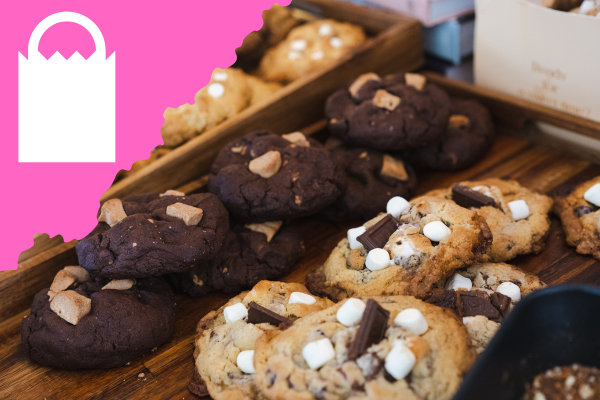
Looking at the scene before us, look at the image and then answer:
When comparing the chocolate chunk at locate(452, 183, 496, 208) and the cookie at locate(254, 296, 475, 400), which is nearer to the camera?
the cookie at locate(254, 296, 475, 400)

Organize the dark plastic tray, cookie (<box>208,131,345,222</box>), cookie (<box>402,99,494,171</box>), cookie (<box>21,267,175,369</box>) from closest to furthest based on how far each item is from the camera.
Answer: the dark plastic tray < cookie (<box>21,267,175,369</box>) < cookie (<box>208,131,345,222</box>) < cookie (<box>402,99,494,171</box>)

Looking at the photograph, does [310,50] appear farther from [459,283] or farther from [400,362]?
[400,362]

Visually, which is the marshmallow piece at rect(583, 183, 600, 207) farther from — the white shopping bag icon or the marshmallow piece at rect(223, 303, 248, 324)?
the white shopping bag icon

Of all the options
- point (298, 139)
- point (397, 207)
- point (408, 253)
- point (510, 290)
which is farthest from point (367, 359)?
point (298, 139)

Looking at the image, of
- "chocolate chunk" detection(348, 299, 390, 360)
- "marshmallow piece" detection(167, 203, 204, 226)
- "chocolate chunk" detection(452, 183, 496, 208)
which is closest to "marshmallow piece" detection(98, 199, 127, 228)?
"marshmallow piece" detection(167, 203, 204, 226)

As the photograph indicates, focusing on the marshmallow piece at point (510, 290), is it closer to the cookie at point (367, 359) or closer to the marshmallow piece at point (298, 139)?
the cookie at point (367, 359)

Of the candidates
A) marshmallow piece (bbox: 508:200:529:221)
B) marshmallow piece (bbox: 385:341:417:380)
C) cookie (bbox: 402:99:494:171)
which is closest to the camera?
marshmallow piece (bbox: 385:341:417:380)

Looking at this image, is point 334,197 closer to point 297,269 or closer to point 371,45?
point 297,269

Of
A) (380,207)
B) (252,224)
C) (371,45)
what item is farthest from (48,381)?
(371,45)
